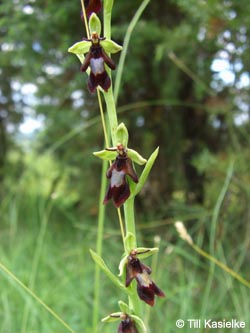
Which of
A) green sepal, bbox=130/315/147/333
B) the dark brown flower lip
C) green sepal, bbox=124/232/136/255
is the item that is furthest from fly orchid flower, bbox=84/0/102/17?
green sepal, bbox=130/315/147/333

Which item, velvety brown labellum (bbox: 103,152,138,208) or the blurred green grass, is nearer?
velvety brown labellum (bbox: 103,152,138,208)

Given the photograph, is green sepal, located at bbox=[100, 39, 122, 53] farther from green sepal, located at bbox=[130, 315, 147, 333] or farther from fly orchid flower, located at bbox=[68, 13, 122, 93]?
green sepal, located at bbox=[130, 315, 147, 333]

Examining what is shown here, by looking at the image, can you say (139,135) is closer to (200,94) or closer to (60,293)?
(200,94)

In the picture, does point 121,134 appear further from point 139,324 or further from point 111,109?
point 139,324

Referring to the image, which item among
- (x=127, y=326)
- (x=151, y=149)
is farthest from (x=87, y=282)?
(x=127, y=326)

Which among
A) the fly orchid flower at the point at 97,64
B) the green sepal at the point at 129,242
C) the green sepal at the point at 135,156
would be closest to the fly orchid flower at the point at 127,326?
the green sepal at the point at 129,242

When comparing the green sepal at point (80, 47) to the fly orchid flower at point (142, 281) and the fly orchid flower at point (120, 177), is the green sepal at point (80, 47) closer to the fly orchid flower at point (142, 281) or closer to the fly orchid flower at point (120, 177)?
the fly orchid flower at point (120, 177)
